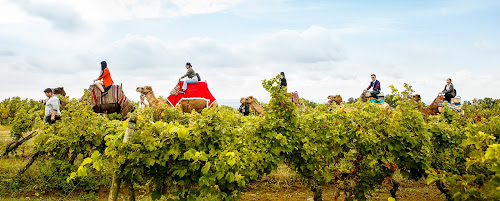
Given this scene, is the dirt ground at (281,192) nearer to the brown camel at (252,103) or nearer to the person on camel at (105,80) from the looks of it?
the person on camel at (105,80)

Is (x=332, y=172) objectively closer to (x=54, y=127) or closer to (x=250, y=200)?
(x=250, y=200)

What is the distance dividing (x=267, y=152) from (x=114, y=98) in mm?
8270

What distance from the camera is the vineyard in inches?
159

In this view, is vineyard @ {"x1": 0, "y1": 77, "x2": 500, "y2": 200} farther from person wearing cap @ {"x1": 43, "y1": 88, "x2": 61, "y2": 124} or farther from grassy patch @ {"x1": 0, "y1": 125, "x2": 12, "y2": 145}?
person wearing cap @ {"x1": 43, "y1": 88, "x2": 61, "y2": 124}

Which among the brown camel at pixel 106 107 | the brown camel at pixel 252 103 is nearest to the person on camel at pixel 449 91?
the brown camel at pixel 252 103

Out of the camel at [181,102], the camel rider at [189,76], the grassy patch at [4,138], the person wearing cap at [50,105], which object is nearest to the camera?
the grassy patch at [4,138]

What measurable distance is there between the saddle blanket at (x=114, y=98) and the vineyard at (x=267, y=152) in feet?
12.6

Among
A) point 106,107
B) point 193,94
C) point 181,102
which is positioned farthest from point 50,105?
point 193,94

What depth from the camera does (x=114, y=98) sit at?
11.7 metres

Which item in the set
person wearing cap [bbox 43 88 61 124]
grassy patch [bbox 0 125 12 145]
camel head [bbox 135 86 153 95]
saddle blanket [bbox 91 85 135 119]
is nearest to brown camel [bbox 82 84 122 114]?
saddle blanket [bbox 91 85 135 119]

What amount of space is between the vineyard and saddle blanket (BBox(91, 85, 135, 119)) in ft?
12.6

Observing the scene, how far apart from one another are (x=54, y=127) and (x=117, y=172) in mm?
3465

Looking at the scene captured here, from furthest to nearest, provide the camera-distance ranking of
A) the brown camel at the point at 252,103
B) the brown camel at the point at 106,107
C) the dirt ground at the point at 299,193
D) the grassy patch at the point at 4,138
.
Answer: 1. the brown camel at the point at 252,103
2. the brown camel at the point at 106,107
3. the grassy patch at the point at 4,138
4. the dirt ground at the point at 299,193

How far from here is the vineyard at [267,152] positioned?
159 inches
